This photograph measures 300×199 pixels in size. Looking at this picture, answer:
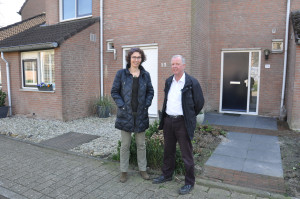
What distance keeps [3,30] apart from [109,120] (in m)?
7.60

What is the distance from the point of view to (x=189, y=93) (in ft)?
10.3

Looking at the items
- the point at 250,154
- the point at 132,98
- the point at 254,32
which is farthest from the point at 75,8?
the point at 250,154

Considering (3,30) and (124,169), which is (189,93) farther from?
(3,30)

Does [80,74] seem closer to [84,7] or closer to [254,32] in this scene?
[84,7]

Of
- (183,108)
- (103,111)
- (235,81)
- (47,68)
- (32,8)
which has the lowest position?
(103,111)

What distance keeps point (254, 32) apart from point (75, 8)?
7.33 m

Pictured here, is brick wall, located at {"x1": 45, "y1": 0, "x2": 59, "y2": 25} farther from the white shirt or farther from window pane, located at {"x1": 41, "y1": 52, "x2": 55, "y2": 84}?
the white shirt

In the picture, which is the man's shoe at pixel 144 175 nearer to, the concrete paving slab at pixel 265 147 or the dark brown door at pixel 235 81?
the concrete paving slab at pixel 265 147

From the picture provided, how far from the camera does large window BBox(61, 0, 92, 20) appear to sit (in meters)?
9.70

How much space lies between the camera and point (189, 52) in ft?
23.8

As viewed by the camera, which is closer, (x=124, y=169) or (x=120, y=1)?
(x=124, y=169)

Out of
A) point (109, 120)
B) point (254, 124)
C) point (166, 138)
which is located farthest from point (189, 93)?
point (109, 120)

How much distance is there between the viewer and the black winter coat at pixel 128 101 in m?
3.38

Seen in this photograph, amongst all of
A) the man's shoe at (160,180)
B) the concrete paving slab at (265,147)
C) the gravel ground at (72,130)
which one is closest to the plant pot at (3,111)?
the gravel ground at (72,130)
